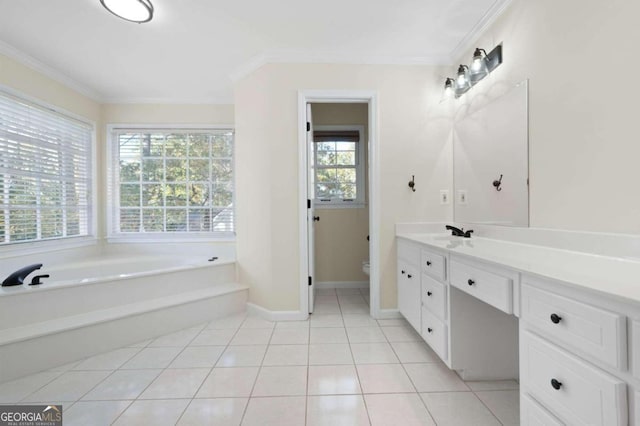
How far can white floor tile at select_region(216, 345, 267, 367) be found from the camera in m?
1.72

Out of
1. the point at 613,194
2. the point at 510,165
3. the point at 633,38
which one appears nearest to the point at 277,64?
the point at 510,165

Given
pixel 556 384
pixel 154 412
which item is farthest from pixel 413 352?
pixel 154 412

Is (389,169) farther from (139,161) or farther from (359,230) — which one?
(139,161)

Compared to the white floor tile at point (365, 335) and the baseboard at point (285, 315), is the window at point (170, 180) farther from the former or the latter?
the white floor tile at point (365, 335)

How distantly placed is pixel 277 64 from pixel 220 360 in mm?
2414

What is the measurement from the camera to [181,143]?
3.25m

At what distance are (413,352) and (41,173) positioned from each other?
3.74 m

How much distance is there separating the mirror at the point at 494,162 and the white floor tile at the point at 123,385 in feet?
8.11

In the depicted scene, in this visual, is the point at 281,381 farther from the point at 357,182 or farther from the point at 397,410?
the point at 357,182

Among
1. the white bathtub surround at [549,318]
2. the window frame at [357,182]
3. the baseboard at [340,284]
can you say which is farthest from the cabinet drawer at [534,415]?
the window frame at [357,182]

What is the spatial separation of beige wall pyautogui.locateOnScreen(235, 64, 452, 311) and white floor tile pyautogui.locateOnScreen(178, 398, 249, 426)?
1.02 metres

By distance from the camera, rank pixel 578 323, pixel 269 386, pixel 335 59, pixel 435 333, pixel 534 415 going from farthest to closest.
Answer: pixel 335 59, pixel 435 333, pixel 269 386, pixel 534 415, pixel 578 323

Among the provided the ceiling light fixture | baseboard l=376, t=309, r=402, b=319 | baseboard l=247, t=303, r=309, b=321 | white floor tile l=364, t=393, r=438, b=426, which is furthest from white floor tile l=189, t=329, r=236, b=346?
the ceiling light fixture

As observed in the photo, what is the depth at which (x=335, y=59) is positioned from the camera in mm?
2350
